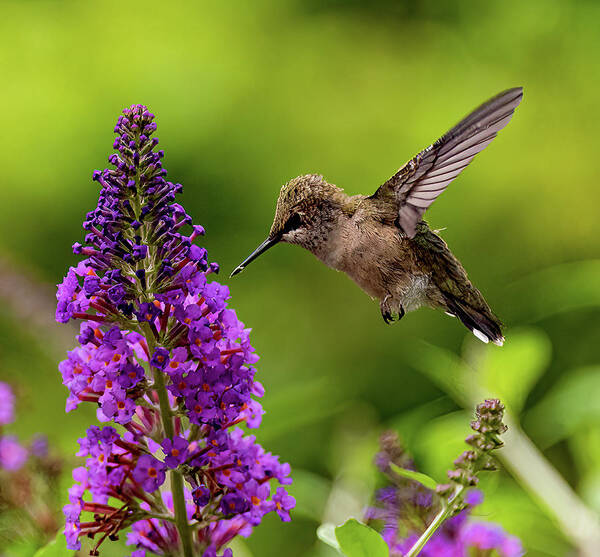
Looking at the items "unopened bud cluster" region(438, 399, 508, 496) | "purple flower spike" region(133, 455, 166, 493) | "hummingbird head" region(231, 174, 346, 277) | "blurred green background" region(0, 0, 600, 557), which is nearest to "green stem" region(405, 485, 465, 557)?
"unopened bud cluster" region(438, 399, 508, 496)

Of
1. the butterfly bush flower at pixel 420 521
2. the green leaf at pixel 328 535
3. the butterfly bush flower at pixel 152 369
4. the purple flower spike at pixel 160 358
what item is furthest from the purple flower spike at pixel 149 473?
the butterfly bush flower at pixel 420 521

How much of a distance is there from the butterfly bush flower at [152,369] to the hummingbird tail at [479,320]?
0.77 m

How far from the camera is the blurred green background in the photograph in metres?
4.13

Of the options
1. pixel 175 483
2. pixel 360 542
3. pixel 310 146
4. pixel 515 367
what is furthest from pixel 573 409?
pixel 310 146

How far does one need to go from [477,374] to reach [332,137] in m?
2.44

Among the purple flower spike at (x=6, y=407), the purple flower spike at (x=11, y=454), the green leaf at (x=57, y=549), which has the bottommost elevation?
the green leaf at (x=57, y=549)

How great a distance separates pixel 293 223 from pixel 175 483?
83 cm

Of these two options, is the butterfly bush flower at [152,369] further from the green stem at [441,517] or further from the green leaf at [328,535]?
the green stem at [441,517]

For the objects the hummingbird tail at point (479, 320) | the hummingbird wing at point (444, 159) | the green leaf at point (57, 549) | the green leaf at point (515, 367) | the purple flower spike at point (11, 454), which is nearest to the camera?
the green leaf at point (57, 549)

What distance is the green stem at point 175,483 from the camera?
1.30 m

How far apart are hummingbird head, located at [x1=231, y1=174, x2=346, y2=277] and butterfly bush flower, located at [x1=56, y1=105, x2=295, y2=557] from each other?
585 mm

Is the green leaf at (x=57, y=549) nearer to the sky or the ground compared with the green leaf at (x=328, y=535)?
nearer to the ground

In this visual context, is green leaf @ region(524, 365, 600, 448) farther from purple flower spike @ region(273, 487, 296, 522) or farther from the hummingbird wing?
purple flower spike @ region(273, 487, 296, 522)

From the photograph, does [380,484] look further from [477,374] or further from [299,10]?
[299,10]
